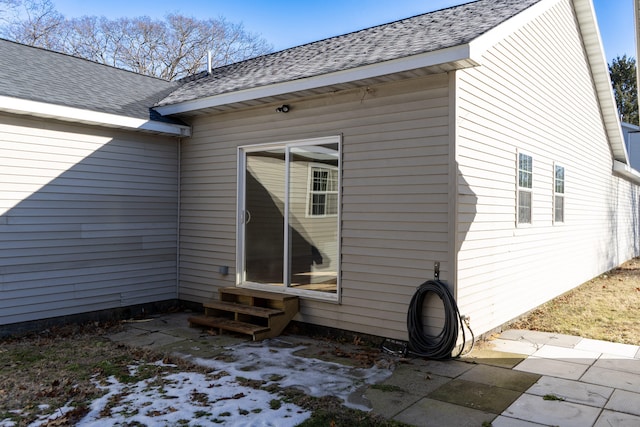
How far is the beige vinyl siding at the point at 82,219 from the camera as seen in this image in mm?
5766

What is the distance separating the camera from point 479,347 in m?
5.30

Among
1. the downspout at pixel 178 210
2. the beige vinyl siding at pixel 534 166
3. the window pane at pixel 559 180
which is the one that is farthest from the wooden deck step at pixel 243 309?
the window pane at pixel 559 180

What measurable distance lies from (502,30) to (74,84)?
18.6 feet

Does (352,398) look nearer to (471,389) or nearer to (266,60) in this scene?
(471,389)

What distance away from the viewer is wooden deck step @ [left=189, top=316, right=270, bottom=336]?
559 cm

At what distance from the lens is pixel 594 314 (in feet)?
23.1

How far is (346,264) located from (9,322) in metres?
3.88

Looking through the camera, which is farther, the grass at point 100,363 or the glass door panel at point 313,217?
the glass door panel at point 313,217

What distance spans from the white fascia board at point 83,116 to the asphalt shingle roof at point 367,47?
433 mm

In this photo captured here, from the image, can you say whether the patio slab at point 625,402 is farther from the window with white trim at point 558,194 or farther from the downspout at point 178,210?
the downspout at point 178,210

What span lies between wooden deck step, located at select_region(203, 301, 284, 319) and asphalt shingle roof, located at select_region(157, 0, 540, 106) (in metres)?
2.68

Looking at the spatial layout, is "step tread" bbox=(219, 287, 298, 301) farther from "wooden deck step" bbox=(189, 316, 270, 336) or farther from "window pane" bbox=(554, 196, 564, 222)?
"window pane" bbox=(554, 196, 564, 222)

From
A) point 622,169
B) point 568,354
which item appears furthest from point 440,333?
point 622,169

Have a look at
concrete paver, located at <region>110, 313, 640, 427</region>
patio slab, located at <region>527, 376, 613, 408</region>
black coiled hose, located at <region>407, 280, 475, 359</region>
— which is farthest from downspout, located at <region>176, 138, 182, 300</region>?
patio slab, located at <region>527, 376, 613, 408</region>
